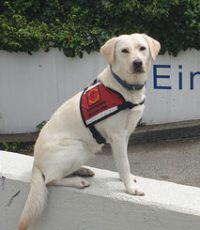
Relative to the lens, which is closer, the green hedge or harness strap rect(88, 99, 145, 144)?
harness strap rect(88, 99, 145, 144)

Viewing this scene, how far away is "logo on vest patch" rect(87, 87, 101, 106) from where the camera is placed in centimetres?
334

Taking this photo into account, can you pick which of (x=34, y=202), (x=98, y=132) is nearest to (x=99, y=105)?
(x=98, y=132)

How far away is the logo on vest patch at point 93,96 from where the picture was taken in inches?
132

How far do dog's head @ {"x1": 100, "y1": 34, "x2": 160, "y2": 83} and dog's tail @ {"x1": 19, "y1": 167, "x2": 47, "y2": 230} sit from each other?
81cm

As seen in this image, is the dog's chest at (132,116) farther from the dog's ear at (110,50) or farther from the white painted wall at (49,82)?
the white painted wall at (49,82)

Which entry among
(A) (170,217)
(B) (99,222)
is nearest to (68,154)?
(B) (99,222)

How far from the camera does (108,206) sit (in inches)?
129

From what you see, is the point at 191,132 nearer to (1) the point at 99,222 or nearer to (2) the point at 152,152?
(2) the point at 152,152

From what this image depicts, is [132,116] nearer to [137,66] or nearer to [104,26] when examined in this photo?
[137,66]

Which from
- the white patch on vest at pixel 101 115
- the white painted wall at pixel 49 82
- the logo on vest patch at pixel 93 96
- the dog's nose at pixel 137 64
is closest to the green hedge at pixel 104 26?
the white painted wall at pixel 49 82

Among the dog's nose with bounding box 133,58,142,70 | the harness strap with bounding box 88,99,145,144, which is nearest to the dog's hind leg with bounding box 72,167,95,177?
the harness strap with bounding box 88,99,145,144

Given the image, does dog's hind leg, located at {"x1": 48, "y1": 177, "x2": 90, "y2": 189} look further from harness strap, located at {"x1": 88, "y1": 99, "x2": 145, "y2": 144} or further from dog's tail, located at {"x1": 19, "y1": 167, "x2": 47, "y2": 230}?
harness strap, located at {"x1": 88, "y1": 99, "x2": 145, "y2": 144}

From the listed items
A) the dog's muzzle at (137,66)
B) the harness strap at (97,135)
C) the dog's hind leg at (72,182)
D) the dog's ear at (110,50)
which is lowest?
the dog's hind leg at (72,182)

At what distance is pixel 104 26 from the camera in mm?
8586
